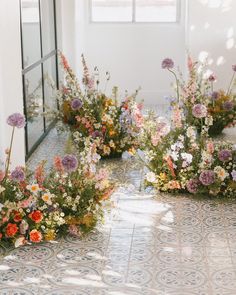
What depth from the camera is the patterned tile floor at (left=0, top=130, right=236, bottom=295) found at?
3.71 meters

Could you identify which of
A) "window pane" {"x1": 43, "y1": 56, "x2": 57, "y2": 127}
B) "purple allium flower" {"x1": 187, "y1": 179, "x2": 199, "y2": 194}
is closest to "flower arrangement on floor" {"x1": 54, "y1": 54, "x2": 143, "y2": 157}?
"window pane" {"x1": 43, "y1": 56, "x2": 57, "y2": 127}

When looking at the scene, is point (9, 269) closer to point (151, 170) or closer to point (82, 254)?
point (82, 254)

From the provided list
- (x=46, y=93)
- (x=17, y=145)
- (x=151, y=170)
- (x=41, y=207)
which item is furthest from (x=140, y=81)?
(x=41, y=207)

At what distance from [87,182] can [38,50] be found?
2.94 m

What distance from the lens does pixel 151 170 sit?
5438mm

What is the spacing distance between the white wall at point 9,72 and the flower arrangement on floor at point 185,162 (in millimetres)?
1184

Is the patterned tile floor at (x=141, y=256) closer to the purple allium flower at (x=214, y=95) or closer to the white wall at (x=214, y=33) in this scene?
the purple allium flower at (x=214, y=95)

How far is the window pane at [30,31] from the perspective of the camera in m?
6.32

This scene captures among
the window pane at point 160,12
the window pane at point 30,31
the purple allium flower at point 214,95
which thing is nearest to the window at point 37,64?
the window pane at point 30,31

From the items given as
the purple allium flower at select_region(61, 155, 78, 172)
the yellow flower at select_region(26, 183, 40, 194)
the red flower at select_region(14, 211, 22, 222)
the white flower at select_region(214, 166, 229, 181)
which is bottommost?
the red flower at select_region(14, 211, 22, 222)

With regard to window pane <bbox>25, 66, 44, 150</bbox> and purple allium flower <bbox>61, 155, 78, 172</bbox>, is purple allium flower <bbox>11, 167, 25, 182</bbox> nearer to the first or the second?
purple allium flower <bbox>61, 155, 78, 172</bbox>

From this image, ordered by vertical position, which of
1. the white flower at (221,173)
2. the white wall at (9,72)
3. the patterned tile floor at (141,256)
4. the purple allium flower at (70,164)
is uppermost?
the white wall at (9,72)

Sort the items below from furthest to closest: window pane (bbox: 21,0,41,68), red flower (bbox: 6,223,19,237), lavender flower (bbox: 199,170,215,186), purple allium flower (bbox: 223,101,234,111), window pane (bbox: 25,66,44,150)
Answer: purple allium flower (bbox: 223,101,234,111) → window pane (bbox: 25,66,44,150) → window pane (bbox: 21,0,41,68) → lavender flower (bbox: 199,170,215,186) → red flower (bbox: 6,223,19,237)

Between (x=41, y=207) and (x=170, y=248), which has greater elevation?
(x=41, y=207)
